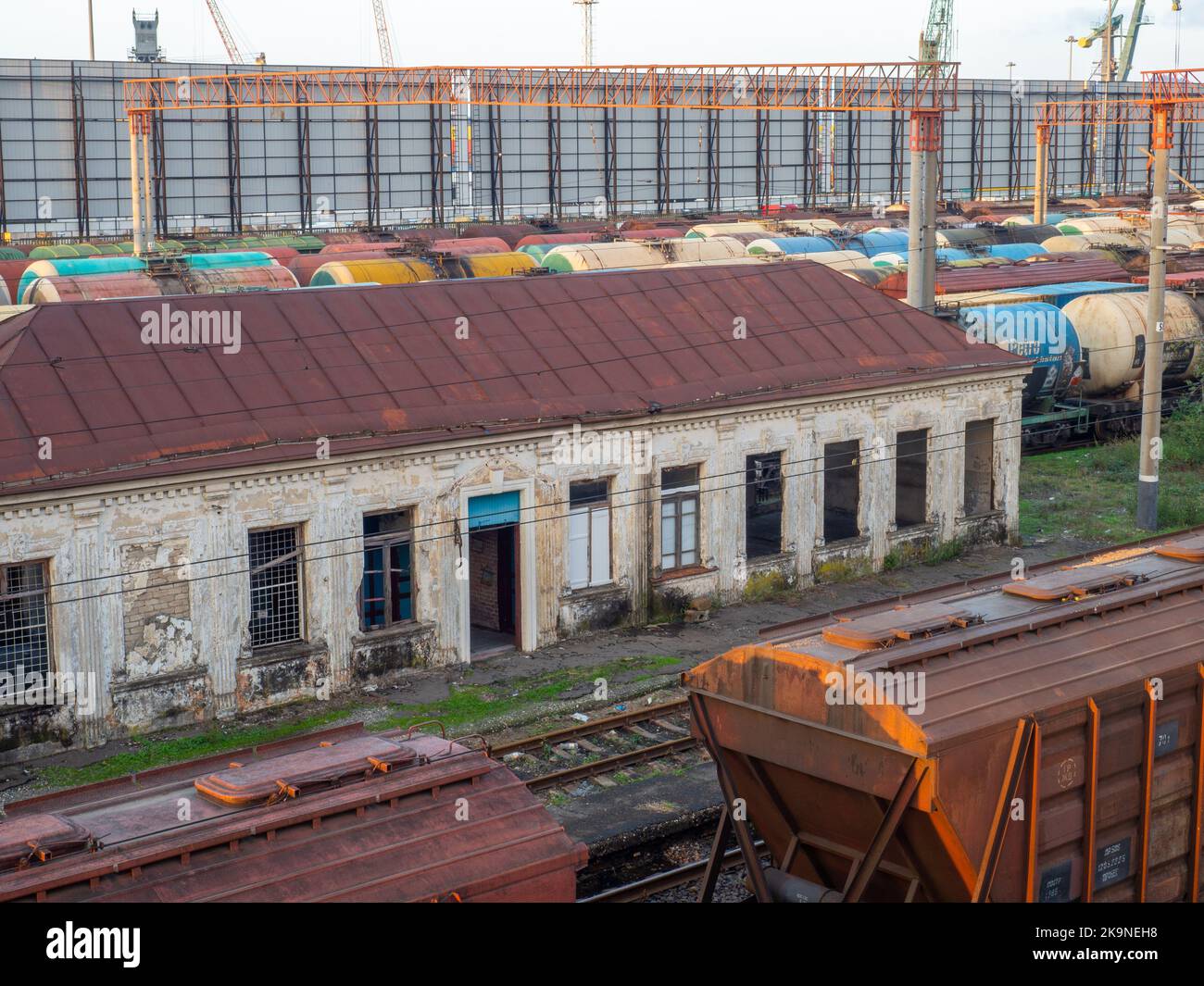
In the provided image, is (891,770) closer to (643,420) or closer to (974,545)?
(643,420)

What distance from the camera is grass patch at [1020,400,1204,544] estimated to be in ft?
88.5

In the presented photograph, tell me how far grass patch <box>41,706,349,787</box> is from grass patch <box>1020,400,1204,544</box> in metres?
14.6

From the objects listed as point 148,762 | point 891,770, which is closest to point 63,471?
point 148,762

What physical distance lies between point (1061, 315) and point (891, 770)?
24003 mm

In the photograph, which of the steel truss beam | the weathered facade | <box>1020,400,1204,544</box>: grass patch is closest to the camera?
the weathered facade

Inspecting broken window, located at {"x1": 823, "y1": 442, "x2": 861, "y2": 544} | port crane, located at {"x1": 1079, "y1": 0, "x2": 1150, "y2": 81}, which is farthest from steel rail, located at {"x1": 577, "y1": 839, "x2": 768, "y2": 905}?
port crane, located at {"x1": 1079, "y1": 0, "x2": 1150, "y2": 81}

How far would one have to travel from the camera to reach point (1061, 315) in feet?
103

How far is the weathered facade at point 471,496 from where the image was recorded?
16953 millimetres

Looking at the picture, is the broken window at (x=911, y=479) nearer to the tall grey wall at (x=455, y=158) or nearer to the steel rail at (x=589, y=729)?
the steel rail at (x=589, y=729)

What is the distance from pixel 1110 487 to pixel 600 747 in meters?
16.9

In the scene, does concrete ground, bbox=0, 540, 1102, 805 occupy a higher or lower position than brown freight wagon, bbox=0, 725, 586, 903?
lower

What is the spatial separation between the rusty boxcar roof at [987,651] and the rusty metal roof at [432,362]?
8727 mm

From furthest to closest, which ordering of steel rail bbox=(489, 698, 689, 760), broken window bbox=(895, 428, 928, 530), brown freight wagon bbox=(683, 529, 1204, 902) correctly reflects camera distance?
broken window bbox=(895, 428, 928, 530), steel rail bbox=(489, 698, 689, 760), brown freight wagon bbox=(683, 529, 1204, 902)
